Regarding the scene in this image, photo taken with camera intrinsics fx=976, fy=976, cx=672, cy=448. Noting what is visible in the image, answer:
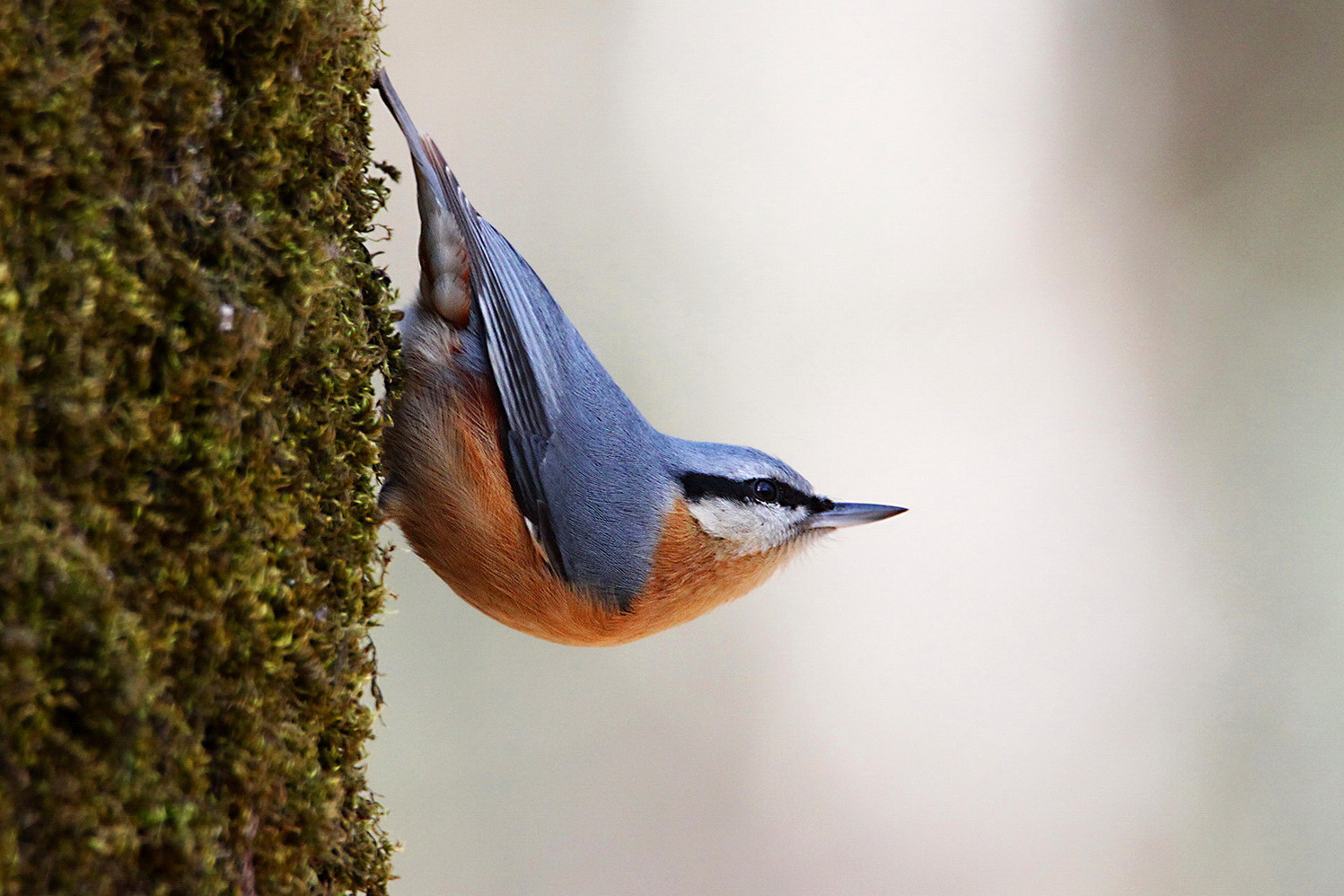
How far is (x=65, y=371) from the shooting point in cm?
81

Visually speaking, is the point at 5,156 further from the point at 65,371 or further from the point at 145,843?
the point at 145,843

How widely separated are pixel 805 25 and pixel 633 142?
1.13m

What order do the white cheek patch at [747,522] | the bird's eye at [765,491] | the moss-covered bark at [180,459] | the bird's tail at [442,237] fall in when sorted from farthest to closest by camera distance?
1. the bird's eye at [765,491]
2. the white cheek patch at [747,522]
3. the bird's tail at [442,237]
4. the moss-covered bark at [180,459]

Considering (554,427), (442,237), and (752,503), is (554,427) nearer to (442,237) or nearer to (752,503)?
(442,237)

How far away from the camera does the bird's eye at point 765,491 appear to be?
8.12ft

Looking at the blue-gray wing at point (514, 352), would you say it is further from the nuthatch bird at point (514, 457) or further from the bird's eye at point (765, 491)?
the bird's eye at point (765, 491)

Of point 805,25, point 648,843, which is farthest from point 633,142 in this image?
point 648,843

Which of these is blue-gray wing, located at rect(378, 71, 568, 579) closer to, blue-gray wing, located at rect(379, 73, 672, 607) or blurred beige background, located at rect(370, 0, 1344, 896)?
blue-gray wing, located at rect(379, 73, 672, 607)

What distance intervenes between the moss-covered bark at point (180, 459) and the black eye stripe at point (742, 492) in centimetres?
114

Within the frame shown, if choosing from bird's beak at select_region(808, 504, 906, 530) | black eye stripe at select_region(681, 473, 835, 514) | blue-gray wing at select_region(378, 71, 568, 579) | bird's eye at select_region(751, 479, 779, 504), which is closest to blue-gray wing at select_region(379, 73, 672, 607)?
blue-gray wing at select_region(378, 71, 568, 579)

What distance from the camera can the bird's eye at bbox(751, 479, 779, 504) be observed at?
247 centimetres

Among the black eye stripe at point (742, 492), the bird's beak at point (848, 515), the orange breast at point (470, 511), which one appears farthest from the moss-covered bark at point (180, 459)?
the bird's beak at point (848, 515)

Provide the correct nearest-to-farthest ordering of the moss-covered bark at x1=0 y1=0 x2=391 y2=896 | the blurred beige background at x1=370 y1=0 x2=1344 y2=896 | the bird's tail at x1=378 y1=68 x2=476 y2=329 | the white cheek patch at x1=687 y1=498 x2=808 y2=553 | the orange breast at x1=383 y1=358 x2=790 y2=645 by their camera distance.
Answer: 1. the moss-covered bark at x1=0 y1=0 x2=391 y2=896
2. the orange breast at x1=383 y1=358 x2=790 y2=645
3. the bird's tail at x1=378 y1=68 x2=476 y2=329
4. the white cheek patch at x1=687 y1=498 x2=808 y2=553
5. the blurred beige background at x1=370 y1=0 x2=1344 y2=896

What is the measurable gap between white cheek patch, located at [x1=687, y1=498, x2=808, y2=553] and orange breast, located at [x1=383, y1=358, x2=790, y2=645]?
0.37 meters
